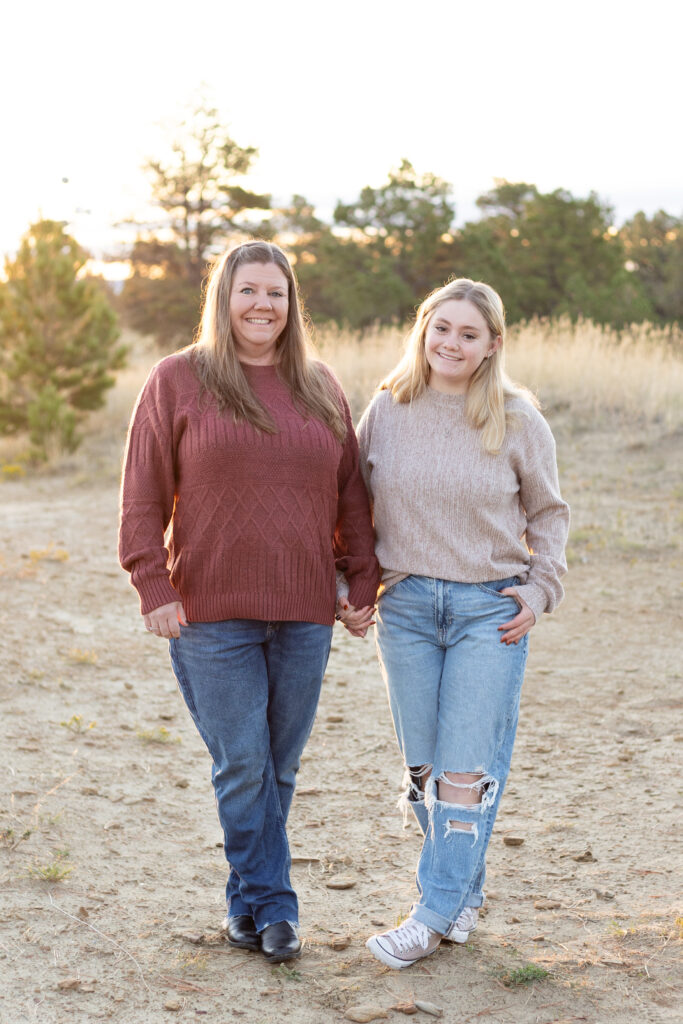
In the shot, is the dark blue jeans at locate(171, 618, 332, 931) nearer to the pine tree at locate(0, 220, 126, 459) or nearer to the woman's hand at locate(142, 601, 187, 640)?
the woman's hand at locate(142, 601, 187, 640)

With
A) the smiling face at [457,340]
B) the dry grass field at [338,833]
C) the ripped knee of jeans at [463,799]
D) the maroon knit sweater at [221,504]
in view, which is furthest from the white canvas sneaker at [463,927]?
the smiling face at [457,340]

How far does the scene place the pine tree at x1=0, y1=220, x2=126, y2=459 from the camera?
13328 millimetres

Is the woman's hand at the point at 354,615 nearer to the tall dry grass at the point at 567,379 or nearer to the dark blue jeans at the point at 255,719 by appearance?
the dark blue jeans at the point at 255,719

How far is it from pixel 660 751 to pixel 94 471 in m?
9.45

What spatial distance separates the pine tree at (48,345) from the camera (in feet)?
43.7

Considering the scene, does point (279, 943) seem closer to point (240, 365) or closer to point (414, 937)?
point (414, 937)

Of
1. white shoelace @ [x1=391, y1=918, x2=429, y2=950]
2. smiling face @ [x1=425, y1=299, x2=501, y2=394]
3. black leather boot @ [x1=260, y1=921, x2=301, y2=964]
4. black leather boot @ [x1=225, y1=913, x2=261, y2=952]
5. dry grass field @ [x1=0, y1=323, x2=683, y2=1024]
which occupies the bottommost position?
dry grass field @ [x1=0, y1=323, x2=683, y2=1024]

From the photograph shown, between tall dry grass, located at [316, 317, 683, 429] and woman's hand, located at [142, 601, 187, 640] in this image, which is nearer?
woman's hand, located at [142, 601, 187, 640]

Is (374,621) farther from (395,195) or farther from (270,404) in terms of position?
(395,195)

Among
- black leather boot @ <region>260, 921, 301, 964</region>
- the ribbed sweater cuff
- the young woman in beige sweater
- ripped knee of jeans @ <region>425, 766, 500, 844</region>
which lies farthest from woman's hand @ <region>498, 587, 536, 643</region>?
black leather boot @ <region>260, 921, 301, 964</region>

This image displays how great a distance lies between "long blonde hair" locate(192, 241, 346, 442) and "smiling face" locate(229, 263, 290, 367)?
0.02m

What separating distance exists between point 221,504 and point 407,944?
1.32m

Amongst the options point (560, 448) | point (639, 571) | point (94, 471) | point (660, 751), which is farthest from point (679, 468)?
point (94, 471)

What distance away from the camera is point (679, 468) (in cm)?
1031
